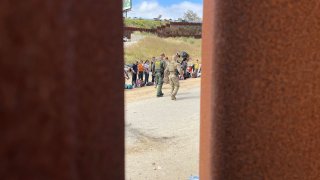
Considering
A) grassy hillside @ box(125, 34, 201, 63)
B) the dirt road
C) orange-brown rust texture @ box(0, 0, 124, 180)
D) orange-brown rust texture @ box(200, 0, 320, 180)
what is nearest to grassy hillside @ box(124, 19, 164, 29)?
grassy hillside @ box(125, 34, 201, 63)

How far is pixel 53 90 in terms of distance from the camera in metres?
0.62

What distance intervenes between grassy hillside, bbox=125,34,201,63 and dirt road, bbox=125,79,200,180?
29577 mm

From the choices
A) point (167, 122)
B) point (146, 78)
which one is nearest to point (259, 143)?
point (167, 122)

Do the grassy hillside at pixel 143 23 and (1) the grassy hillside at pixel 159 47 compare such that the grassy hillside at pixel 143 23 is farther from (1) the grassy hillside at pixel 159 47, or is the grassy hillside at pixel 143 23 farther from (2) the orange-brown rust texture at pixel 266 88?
(2) the orange-brown rust texture at pixel 266 88

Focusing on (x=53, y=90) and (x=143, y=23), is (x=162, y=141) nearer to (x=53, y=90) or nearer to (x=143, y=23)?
(x=53, y=90)

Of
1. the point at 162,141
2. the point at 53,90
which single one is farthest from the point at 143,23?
the point at 53,90

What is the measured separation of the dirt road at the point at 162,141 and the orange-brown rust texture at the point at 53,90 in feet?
16.9

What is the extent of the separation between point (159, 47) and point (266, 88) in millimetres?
48264

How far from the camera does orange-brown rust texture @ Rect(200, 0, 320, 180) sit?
1.48 metres

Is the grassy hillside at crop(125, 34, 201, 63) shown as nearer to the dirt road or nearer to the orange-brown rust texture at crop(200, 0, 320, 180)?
the dirt road

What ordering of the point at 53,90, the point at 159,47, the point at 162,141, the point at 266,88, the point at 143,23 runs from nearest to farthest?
the point at 53,90
the point at 266,88
the point at 162,141
the point at 159,47
the point at 143,23

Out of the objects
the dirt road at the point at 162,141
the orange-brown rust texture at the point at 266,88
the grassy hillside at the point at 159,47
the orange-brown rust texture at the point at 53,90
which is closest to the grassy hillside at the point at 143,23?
the grassy hillside at the point at 159,47

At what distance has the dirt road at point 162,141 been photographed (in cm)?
625

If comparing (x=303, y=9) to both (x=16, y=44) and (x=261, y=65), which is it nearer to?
(x=261, y=65)
